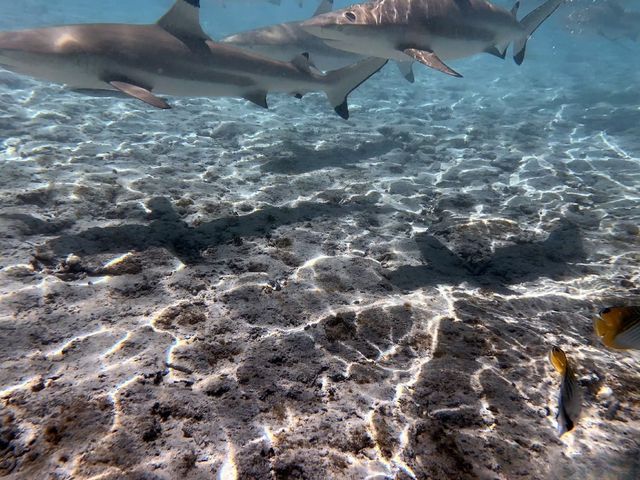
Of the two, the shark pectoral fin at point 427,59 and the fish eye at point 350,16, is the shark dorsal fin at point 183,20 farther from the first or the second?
the shark pectoral fin at point 427,59

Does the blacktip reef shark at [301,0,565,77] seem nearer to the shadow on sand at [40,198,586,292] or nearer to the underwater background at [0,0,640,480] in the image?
the underwater background at [0,0,640,480]

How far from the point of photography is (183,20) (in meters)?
5.98

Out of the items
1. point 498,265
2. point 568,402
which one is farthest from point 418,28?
point 568,402

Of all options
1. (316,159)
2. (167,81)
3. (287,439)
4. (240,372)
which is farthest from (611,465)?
(316,159)

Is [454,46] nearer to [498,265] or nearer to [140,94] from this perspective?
[498,265]

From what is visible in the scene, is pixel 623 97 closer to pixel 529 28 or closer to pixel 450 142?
pixel 450 142

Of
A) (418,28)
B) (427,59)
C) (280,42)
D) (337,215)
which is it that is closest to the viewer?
(427,59)

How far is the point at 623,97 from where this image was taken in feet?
67.4

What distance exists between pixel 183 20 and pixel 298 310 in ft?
16.9

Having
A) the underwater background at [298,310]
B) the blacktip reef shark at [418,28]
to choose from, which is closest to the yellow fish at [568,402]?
the underwater background at [298,310]

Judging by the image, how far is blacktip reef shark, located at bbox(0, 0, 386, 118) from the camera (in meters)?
4.89

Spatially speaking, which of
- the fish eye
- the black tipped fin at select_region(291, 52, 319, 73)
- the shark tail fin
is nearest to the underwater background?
the shark tail fin

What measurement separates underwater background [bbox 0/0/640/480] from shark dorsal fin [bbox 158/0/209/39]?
270 cm

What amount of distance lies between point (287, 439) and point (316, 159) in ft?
26.8
